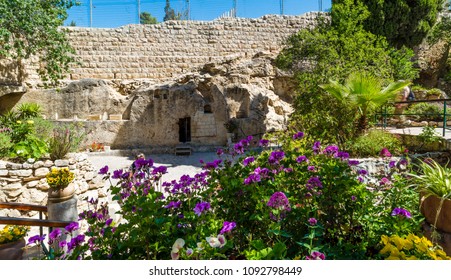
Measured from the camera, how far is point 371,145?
547 cm

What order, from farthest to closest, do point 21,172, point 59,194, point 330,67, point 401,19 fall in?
point 401,19, point 330,67, point 21,172, point 59,194

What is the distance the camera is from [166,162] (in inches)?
405

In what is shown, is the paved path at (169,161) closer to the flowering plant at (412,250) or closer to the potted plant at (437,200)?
the potted plant at (437,200)

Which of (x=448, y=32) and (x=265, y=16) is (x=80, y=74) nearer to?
(x=265, y=16)

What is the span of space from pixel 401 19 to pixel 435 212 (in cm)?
1389

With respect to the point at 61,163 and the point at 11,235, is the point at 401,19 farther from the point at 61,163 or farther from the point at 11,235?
the point at 11,235

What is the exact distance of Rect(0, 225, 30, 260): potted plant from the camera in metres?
2.70

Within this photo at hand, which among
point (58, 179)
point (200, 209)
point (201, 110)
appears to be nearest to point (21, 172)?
point (58, 179)

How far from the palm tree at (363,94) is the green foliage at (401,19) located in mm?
8396

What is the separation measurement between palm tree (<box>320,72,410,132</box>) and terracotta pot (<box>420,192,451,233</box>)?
3913 mm

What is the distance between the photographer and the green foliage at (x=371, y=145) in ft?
17.7

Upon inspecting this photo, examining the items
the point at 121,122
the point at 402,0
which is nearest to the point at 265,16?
the point at 402,0

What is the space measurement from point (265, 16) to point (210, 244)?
1773 centimetres

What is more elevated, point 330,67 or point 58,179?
point 330,67
